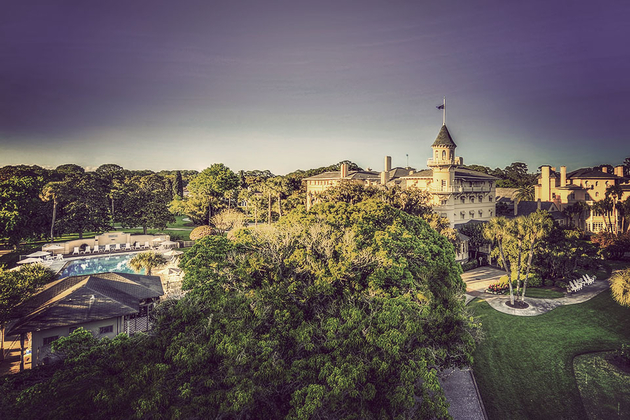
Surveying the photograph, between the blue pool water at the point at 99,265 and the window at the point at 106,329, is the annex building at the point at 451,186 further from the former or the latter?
the window at the point at 106,329

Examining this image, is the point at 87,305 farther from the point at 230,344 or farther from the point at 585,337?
the point at 585,337

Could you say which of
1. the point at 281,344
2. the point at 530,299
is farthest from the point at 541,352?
the point at 281,344

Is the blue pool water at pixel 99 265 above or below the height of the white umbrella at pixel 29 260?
below

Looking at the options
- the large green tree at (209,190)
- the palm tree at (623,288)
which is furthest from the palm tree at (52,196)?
the palm tree at (623,288)

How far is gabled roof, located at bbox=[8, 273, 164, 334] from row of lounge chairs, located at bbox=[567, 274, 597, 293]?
30.5m

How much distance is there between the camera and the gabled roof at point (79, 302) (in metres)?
16.8

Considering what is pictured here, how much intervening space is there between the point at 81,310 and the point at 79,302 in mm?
609

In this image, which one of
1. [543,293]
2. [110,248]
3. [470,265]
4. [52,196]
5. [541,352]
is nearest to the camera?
[541,352]

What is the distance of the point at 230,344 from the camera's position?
10422 mm

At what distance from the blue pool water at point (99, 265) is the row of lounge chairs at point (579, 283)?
126ft

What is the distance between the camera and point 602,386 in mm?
14539

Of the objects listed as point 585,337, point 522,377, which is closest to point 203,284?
point 522,377

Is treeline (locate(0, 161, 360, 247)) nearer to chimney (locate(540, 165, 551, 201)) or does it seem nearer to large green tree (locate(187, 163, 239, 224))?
large green tree (locate(187, 163, 239, 224))

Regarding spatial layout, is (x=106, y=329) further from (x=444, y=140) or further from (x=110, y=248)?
(x=444, y=140)
